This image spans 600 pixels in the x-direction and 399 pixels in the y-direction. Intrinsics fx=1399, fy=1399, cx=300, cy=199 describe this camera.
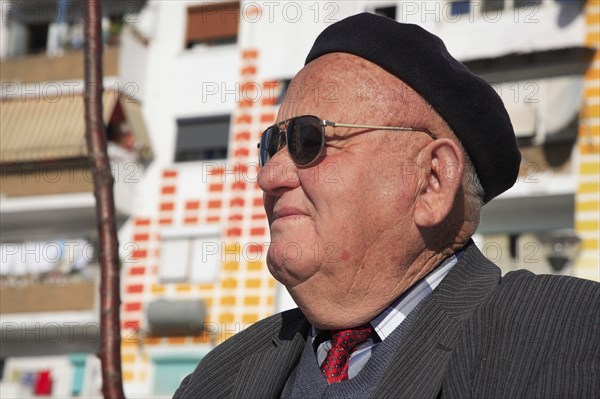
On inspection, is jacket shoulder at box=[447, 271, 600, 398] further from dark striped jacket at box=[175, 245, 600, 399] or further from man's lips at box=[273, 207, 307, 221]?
man's lips at box=[273, 207, 307, 221]

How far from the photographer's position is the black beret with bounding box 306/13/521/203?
388cm

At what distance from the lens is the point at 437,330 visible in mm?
3531

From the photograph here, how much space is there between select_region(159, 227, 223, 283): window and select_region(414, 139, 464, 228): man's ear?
1843 cm

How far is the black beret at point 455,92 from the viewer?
153 inches

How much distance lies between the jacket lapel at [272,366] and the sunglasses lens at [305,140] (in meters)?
0.50

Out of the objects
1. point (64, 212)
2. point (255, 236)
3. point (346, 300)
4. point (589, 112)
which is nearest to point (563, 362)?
point (346, 300)

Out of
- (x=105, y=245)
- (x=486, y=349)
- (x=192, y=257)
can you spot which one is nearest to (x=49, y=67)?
(x=192, y=257)

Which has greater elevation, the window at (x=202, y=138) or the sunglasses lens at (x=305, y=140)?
the sunglasses lens at (x=305, y=140)

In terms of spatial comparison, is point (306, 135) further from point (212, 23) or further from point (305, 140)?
point (212, 23)

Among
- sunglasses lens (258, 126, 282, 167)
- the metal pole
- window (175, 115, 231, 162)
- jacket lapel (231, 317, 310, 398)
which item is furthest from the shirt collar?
window (175, 115, 231, 162)

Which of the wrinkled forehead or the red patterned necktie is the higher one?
the wrinkled forehead

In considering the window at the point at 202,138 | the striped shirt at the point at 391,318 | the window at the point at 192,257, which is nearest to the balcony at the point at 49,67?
the window at the point at 202,138

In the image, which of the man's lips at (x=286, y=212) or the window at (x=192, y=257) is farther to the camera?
the window at (x=192, y=257)

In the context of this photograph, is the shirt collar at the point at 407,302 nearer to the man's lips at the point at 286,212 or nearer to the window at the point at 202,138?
the man's lips at the point at 286,212
